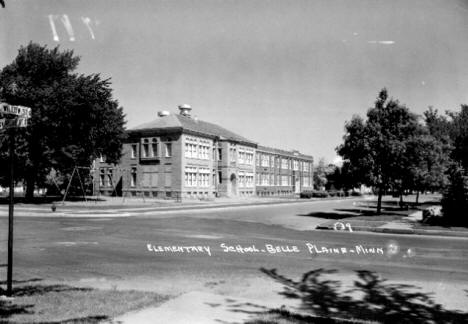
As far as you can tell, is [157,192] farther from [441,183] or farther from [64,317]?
[64,317]

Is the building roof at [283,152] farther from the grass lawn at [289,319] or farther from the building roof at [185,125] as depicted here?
the grass lawn at [289,319]

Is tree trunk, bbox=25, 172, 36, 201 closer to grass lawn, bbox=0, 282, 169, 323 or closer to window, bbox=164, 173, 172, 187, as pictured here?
window, bbox=164, 173, 172, 187

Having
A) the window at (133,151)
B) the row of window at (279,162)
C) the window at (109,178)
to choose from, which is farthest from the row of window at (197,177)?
the row of window at (279,162)

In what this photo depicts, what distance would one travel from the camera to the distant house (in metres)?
52.5

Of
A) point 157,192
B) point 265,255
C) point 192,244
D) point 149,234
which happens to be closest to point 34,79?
point 157,192

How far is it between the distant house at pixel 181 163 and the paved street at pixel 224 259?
1380 inches

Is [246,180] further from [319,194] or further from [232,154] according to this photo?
[319,194]

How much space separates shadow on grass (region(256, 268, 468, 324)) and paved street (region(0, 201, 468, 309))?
13.0 inches

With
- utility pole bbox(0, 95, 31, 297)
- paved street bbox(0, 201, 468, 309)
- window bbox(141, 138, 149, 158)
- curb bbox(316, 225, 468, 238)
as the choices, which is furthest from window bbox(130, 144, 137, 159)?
utility pole bbox(0, 95, 31, 297)

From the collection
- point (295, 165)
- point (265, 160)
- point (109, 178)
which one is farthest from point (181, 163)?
point (295, 165)

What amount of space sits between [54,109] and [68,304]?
35.1 meters

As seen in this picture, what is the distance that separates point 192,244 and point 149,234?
341 cm

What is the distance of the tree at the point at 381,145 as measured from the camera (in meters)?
25.0

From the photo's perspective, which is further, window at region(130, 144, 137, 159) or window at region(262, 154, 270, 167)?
window at region(262, 154, 270, 167)
